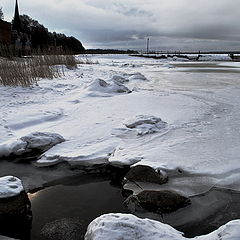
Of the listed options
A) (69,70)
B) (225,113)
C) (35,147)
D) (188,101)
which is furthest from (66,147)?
(69,70)

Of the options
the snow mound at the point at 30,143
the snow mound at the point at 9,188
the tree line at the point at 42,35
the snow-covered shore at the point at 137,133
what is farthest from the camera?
the tree line at the point at 42,35

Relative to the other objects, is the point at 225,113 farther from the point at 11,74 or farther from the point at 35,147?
the point at 11,74

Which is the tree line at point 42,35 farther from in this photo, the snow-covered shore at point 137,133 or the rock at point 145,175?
the rock at point 145,175

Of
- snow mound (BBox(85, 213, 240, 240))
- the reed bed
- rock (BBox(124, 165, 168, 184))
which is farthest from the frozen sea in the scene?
snow mound (BBox(85, 213, 240, 240))

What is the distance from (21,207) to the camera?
307cm

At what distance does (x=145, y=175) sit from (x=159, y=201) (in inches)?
23.5

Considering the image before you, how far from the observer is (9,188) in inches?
122

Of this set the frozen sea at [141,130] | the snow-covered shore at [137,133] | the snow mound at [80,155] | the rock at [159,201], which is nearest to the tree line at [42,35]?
the frozen sea at [141,130]

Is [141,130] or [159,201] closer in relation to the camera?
[159,201]

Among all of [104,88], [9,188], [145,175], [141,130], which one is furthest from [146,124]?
[104,88]

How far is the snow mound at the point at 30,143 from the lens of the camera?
190 inches

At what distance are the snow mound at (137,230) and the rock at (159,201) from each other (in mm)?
801

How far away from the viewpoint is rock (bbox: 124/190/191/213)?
3.21 m

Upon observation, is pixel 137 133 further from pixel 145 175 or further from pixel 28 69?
pixel 28 69
